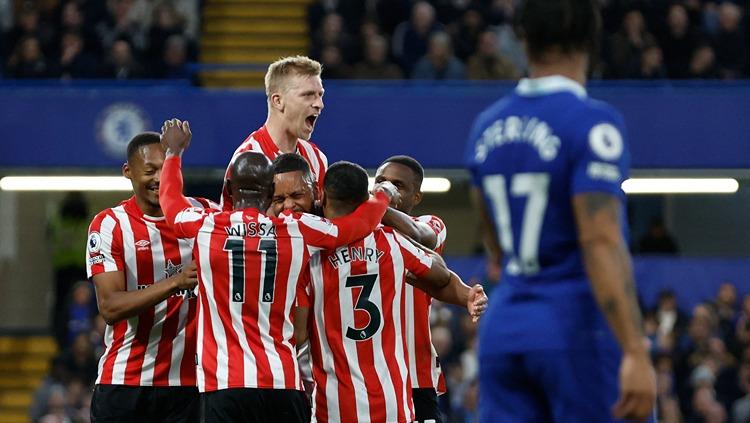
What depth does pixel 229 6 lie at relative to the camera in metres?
18.9

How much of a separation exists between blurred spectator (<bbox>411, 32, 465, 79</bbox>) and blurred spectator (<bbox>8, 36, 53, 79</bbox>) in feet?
13.9

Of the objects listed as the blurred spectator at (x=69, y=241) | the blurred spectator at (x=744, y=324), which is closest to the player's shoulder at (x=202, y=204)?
the blurred spectator at (x=744, y=324)

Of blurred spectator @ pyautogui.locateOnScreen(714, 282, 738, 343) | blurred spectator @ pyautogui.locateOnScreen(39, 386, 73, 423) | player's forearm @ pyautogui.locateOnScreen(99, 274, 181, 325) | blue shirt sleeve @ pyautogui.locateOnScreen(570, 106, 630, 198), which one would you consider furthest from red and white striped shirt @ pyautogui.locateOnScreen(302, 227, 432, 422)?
blurred spectator @ pyautogui.locateOnScreen(714, 282, 738, 343)

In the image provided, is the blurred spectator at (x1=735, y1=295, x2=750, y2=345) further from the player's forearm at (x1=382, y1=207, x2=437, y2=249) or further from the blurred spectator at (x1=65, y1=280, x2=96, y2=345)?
the player's forearm at (x1=382, y1=207, x2=437, y2=249)

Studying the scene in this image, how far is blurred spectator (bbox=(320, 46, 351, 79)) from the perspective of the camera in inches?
639

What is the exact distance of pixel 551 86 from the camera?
13.8 feet

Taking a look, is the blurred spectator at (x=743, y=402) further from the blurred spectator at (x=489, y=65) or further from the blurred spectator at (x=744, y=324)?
the blurred spectator at (x=489, y=65)

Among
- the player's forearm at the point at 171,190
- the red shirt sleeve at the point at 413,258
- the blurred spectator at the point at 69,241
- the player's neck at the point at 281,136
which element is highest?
the blurred spectator at the point at 69,241

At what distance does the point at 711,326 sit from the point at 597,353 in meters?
10.6

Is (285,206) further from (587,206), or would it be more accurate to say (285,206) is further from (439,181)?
(439,181)

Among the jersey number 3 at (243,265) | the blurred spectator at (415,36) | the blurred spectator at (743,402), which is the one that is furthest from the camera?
the blurred spectator at (415,36)

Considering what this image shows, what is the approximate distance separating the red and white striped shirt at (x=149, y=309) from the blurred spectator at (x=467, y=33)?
10.8 meters

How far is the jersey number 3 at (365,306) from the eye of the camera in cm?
609

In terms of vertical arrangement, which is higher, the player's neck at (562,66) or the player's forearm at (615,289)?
the player's neck at (562,66)
